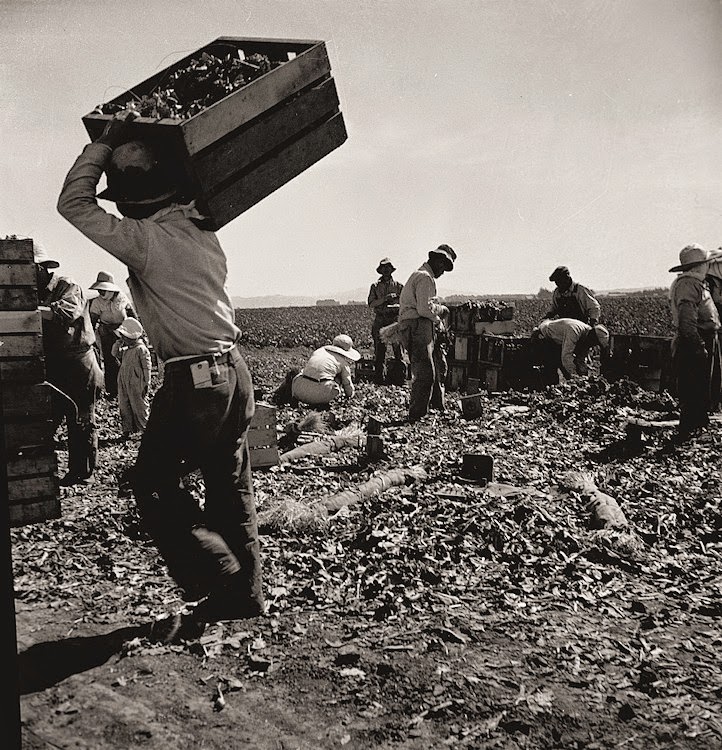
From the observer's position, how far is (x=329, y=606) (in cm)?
436

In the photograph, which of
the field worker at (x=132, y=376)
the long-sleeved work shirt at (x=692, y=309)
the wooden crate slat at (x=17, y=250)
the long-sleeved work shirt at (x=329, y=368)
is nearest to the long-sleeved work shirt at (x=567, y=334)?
the long-sleeved work shirt at (x=329, y=368)

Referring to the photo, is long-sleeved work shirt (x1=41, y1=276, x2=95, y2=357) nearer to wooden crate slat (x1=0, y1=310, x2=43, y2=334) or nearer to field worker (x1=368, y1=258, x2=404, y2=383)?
wooden crate slat (x1=0, y1=310, x2=43, y2=334)

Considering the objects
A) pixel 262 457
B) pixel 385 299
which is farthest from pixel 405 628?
pixel 385 299

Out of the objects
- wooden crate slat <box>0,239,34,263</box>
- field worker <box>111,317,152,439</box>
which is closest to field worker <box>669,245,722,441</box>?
field worker <box>111,317,152,439</box>

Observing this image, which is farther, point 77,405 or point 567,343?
point 567,343

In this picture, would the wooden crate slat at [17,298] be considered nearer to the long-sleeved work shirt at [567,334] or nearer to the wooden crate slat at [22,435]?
the wooden crate slat at [22,435]

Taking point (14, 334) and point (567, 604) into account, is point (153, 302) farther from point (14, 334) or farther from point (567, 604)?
point (567, 604)

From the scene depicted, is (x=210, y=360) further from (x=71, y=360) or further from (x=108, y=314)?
(x=108, y=314)

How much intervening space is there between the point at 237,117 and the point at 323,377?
8.77 m

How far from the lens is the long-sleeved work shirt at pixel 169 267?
3.35 meters

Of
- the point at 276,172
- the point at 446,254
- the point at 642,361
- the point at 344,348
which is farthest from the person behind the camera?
the point at 642,361

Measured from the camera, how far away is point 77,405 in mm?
7488

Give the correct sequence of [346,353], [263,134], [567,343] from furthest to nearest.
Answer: [567,343] < [346,353] < [263,134]

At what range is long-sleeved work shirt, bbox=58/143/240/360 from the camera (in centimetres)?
335
